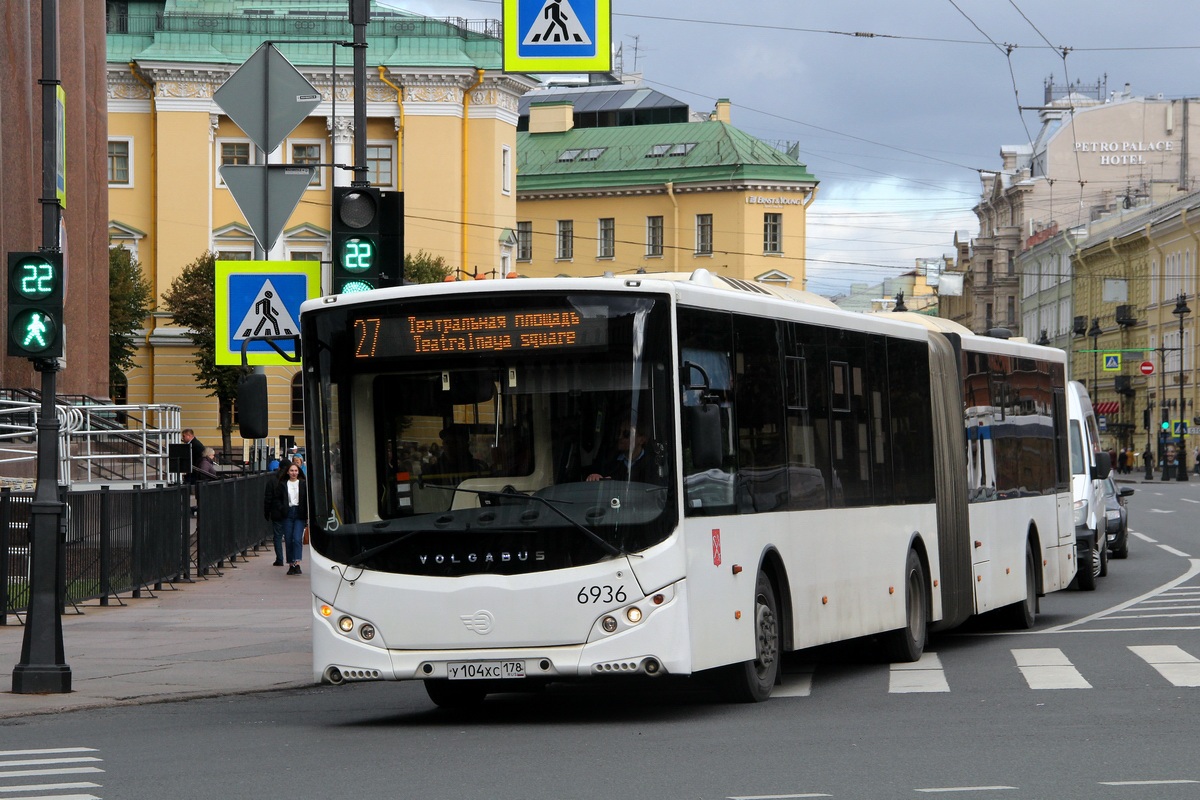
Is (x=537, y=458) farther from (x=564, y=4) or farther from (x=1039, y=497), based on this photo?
(x=1039, y=497)

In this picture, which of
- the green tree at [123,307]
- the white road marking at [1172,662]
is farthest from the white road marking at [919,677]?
the green tree at [123,307]

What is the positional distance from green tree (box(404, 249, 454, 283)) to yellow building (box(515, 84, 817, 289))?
818 inches

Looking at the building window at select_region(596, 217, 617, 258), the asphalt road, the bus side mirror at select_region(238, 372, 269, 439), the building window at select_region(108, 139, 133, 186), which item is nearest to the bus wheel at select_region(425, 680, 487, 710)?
the asphalt road

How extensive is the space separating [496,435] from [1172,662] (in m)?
6.24

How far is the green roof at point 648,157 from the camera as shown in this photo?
95.9 m

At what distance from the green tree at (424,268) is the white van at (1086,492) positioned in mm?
48291

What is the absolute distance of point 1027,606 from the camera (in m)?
19.8

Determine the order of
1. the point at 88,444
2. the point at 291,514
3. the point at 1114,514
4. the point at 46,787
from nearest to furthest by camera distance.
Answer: the point at 46,787 → the point at 291,514 → the point at 1114,514 → the point at 88,444

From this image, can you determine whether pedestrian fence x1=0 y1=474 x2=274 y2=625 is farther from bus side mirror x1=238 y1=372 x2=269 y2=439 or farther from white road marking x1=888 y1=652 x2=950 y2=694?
white road marking x1=888 y1=652 x2=950 y2=694

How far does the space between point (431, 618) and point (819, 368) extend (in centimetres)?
391

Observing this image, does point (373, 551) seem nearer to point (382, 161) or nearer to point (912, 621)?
point (912, 621)

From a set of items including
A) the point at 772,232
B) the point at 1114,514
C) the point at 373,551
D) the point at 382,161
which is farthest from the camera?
the point at 772,232

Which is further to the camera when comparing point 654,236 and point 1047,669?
point 654,236

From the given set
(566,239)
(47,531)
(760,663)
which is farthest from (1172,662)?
(566,239)
